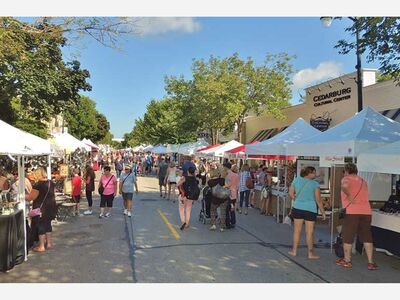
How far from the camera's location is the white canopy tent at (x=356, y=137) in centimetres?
868

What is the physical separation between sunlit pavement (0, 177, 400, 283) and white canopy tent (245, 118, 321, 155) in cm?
267

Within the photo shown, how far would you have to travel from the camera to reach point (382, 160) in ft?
24.1

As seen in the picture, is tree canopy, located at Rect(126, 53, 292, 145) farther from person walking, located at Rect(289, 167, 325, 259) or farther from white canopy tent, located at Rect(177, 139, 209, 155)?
person walking, located at Rect(289, 167, 325, 259)

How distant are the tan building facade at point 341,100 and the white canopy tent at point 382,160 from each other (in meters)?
10.2

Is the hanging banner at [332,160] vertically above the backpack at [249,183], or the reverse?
the hanging banner at [332,160]

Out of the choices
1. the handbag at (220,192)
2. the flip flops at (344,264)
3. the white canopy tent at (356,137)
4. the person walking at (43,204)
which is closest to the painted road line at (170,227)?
the handbag at (220,192)

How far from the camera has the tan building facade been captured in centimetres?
1833

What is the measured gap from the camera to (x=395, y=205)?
8.02 meters

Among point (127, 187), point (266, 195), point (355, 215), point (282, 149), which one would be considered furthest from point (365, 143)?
point (127, 187)

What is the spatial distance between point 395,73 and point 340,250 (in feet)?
15.4

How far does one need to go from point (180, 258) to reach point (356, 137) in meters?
4.16

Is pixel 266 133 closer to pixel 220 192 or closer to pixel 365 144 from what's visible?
pixel 220 192

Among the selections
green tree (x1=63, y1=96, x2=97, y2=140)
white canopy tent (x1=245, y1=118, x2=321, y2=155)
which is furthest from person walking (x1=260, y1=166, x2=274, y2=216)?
→ green tree (x1=63, y1=96, x2=97, y2=140)

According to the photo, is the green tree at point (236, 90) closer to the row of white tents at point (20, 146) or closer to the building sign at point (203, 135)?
the building sign at point (203, 135)
